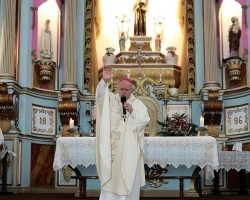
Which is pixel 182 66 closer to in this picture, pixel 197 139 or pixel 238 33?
pixel 238 33

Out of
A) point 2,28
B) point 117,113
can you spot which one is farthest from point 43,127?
point 117,113

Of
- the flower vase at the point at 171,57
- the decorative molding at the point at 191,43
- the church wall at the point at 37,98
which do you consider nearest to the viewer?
the church wall at the point at 37,98

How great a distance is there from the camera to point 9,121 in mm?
11438

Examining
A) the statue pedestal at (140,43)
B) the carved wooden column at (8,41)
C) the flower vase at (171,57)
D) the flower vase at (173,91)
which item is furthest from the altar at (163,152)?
the statue pedestal at (140,43)

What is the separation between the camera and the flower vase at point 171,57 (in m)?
13.0

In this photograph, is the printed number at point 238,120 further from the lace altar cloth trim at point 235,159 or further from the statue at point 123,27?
the statue at point 123,27

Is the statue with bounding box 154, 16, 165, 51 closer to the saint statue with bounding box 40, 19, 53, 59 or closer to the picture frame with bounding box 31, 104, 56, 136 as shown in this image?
the saint statue with bounding box 40, 19, 53, 59

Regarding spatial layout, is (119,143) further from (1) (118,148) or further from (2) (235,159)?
(2) (235,159)

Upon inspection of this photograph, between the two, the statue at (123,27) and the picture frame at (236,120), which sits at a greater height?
the statue at (123,27)

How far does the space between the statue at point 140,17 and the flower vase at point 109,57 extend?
790 mm

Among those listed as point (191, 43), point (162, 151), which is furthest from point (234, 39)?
point (162, 151)

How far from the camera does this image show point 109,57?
13102 millimetres

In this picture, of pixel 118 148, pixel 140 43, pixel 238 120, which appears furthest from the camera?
pixel 140 43

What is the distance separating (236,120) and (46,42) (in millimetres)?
4712
